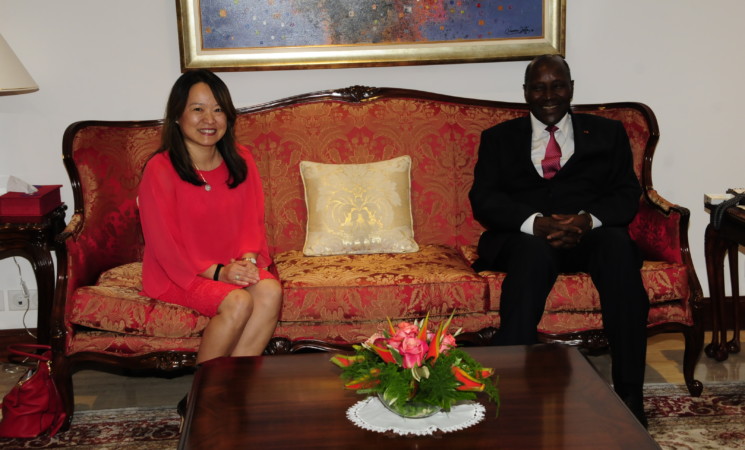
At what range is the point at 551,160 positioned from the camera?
3393mm

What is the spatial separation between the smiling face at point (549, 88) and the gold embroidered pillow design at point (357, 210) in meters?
0.65

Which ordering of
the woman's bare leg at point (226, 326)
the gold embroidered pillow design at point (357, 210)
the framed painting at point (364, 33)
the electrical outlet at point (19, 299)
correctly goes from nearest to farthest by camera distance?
the woman's bare leg at point (226, 326) → the gold embroidered pillow design at point (357, 210) → the framed painting at point (364, 33) → the electrical outlet at point (19, 299)

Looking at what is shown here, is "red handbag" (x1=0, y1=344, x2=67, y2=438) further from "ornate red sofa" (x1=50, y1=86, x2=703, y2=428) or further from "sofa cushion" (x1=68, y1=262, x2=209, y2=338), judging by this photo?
"sofa cushion" (x1=68, y1=262, x2=209, y2=338)

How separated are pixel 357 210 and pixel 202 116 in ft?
2.67

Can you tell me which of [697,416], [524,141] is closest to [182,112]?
[524,141]

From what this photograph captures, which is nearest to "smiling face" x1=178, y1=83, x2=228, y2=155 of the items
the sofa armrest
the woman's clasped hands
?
the woman's clasped hands

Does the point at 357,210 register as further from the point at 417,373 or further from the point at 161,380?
the point at 417,373

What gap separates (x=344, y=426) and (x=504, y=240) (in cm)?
149

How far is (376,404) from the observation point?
1.99m

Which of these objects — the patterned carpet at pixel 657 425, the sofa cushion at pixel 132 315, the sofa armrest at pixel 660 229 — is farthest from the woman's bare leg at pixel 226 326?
the sofa armrest at pixel 660 229

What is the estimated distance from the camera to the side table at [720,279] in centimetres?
338

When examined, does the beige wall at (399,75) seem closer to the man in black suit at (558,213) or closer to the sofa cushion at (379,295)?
the man in black suit at (558,213)

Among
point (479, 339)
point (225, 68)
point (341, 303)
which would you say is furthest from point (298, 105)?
point (479, 339)

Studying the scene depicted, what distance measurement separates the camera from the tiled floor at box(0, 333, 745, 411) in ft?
10.9
